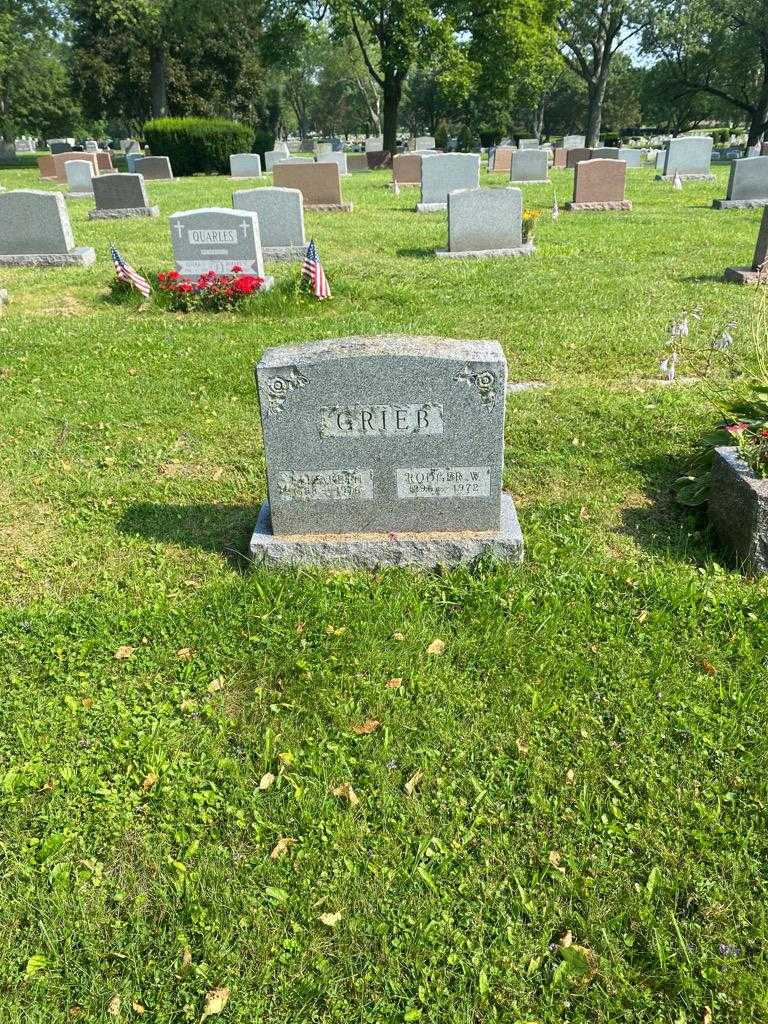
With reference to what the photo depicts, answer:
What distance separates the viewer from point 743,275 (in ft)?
32.0

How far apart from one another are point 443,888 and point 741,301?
852cm

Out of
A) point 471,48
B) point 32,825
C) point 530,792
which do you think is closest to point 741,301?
point 530,792

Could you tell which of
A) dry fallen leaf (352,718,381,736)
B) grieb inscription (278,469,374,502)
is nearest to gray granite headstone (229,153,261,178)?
grieb inscription (278,469,374,502)

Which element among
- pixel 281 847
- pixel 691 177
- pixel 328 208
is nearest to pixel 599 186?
pixel 328 208

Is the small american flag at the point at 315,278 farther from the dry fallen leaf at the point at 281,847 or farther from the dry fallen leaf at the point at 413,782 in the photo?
the dry fallen leaf at the point at 281,847

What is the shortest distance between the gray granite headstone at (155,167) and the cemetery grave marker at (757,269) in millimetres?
24553

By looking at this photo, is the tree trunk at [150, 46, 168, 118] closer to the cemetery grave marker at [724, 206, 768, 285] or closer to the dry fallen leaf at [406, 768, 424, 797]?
the cemetery grave marker at [724, 206, 768, 285]

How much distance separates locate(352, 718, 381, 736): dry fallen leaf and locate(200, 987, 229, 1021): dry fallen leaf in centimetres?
110

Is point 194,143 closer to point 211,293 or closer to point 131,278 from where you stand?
point 131,278

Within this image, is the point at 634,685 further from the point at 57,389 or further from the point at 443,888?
the point at 57,389

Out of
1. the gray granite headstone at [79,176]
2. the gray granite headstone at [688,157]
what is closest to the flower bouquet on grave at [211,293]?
the gray granite headstone at [79,176]

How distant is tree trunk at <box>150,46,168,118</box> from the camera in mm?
38156

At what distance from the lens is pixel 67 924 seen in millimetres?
2453

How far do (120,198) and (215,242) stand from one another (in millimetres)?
9426
